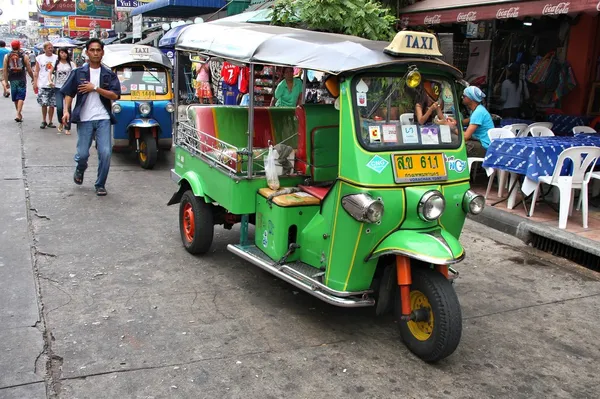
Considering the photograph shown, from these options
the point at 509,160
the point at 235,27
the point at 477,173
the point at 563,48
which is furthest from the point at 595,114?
the point at 235,27

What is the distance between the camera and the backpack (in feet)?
43.5

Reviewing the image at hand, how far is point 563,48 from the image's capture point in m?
10.5

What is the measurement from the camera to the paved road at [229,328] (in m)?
3.53

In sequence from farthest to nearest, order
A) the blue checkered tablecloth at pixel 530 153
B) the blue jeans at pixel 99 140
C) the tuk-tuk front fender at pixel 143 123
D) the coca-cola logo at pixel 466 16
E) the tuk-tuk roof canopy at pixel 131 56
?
the tuk-tuk roof canopy at pixel 131 56
the tuk-tuk front fender at pixel 143 123
the coca-cola logo at pixel 466 16
the blue jeans at pixel 99 140
the blue checkered tablecloth at pixel 530 153

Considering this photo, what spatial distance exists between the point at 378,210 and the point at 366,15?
332 centimetres

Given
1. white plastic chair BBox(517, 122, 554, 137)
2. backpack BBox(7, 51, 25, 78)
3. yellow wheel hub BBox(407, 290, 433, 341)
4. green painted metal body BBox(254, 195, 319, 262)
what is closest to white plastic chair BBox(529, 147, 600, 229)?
white plastic chair BBox(517, 122, 554, 137)

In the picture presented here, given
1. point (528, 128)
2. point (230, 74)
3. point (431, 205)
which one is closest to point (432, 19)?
point (528, 128)

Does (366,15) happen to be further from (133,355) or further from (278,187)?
(133,355)

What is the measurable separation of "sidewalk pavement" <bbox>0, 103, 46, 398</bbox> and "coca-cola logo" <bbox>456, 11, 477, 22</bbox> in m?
6.67

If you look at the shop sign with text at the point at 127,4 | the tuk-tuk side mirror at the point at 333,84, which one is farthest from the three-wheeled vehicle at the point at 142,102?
the shop sign with text at the point at 127,4

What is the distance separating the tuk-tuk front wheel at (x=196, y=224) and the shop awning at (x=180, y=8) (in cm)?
1213

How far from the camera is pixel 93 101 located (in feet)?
24.3

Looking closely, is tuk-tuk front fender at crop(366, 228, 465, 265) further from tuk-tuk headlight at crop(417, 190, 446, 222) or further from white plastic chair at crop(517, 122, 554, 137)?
white plastic chair at crop(517, 122, 554, 137)

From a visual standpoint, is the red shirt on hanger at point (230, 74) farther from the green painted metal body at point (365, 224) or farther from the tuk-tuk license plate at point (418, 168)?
the tuk-tuk license plate at point (418, 168)
